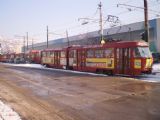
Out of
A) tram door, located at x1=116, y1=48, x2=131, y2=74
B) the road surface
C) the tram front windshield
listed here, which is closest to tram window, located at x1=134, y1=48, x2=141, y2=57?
the tram front windshield

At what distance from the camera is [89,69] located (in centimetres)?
3008

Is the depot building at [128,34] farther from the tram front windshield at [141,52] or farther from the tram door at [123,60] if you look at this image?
the tram front windshield at [141,52]

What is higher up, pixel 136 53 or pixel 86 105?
pixel 136 53

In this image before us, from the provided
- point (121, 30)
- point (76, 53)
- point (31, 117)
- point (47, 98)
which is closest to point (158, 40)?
point (121, 30)

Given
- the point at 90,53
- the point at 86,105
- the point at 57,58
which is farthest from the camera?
the point at 57,58

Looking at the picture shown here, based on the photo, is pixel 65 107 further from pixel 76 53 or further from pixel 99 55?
pixel 76 53

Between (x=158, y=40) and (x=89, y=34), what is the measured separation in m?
24.6

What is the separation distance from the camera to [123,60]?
2452cm

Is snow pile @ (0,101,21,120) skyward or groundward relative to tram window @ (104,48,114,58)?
groundward

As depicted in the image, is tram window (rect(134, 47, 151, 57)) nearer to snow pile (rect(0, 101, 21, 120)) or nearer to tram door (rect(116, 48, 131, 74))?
tram door (rect(116, 48, 131, 74))

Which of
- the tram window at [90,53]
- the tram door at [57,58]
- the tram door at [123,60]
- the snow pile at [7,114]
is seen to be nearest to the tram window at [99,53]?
the tram window at [90,53]

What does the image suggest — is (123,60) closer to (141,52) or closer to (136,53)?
(136,53)

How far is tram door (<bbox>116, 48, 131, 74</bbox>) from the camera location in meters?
24.1

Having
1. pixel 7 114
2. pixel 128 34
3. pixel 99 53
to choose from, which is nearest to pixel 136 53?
pixel 99 53
